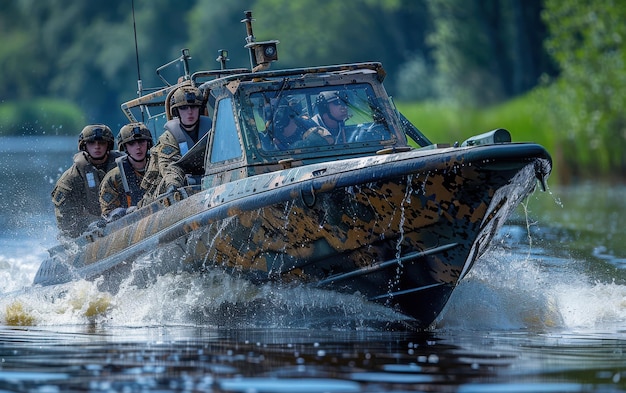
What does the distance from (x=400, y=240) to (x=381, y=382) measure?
2.64 metres

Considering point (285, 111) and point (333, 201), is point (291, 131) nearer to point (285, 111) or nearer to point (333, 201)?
point (285, 111)

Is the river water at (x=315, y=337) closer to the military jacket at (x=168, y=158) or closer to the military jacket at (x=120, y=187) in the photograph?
the military jacket at (x=168, y=158)

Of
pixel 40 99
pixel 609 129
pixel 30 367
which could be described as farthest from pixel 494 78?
pixel 30 367

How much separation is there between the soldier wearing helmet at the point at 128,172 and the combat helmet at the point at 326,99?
308 centimetres

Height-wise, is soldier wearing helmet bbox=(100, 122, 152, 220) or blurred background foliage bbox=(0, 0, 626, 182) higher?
blurred background foliage bbox=(0, 0, 626, 182)

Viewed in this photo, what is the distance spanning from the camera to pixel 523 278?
13.8 m

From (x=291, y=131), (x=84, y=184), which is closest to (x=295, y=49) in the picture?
(x=84, y=184)

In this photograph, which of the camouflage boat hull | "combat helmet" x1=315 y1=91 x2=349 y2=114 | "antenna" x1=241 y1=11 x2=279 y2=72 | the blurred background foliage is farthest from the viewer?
the blurred background foliage

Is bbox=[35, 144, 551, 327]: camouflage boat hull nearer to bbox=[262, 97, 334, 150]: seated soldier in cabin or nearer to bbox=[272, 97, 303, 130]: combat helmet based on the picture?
bbox=[262, 97, 334, 150]: seated soldier in cabin

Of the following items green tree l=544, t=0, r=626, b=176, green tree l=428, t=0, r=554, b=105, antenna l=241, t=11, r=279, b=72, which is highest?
green tree l=428, t=0, r=554, b=105

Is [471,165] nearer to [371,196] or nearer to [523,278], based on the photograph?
[371,196]

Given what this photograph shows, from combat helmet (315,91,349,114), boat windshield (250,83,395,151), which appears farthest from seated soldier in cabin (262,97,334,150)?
combat helmet (315,91,349,114)

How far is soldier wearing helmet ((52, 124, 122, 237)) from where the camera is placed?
16.4 m

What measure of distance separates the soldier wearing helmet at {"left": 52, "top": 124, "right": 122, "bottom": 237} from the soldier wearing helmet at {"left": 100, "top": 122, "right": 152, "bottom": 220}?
26.6 inches
